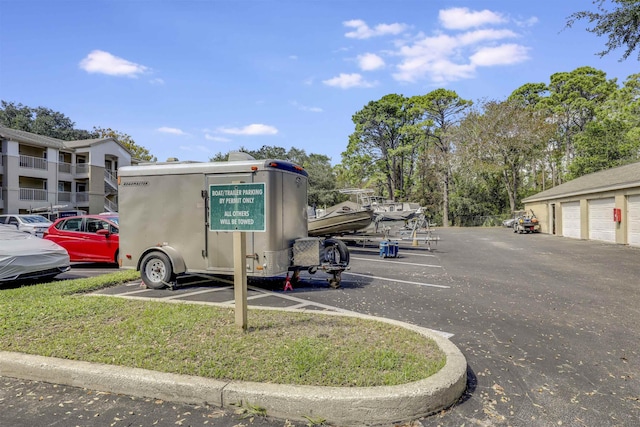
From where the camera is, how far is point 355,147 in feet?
174

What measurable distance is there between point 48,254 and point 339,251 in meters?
6.44

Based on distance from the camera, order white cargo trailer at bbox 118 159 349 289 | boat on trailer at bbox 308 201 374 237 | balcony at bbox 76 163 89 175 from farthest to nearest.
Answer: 1. balcony at bbox 76 163 89 175
2. boat on trailer at bbox 308 201 374 237
3. white cargo trailer at bbox 118 159 349 289

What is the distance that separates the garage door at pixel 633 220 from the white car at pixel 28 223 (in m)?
28.0


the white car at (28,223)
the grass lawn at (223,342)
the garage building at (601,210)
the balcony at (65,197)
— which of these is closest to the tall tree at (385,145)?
the garage building at (601,210)

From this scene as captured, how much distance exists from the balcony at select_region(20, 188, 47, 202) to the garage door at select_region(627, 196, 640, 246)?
1606 inches

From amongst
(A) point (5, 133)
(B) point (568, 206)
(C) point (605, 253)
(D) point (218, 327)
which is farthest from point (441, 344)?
(A) point (5, 133)

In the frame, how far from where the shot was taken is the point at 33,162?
31969 millimetres

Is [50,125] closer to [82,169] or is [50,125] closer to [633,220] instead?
[82,169]

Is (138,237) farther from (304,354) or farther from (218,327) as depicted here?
(304,354)

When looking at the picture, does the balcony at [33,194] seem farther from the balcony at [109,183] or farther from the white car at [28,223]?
the white car at [28,223]

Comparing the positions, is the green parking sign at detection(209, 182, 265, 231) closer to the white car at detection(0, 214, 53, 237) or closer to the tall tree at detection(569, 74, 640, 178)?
the white car at detection(0, 214, 53, 237)

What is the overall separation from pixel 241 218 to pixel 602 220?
23.5m

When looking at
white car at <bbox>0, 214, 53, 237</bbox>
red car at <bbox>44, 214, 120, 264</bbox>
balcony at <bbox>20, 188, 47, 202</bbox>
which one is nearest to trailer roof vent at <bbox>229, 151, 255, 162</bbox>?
red car at <bbox>44, 214, 120, 264</bbox>

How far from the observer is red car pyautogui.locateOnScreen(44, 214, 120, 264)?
11.3 meters
